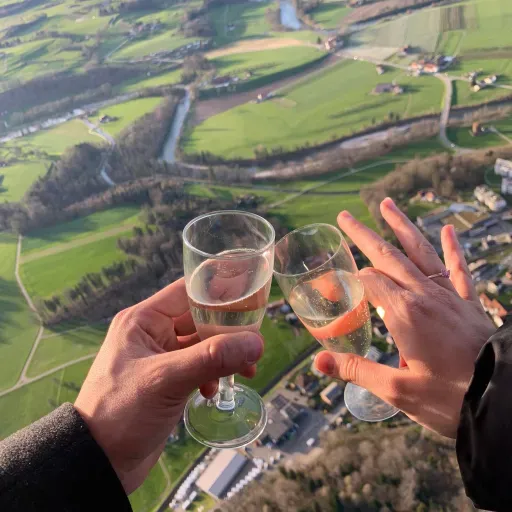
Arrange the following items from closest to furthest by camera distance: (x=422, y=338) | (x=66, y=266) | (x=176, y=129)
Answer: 1. (x=422, y=338)
2. (x=66, y=266)
3. (x=176, y=129)

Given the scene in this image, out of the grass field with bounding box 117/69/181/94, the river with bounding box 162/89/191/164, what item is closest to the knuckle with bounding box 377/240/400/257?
the river with bounding box 162/89/191/164

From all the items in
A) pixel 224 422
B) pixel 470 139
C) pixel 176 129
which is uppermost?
pixel 224 422

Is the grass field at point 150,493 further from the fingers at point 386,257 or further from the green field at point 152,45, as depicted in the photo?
the green field at point 152,45

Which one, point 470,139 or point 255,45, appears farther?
point 255,45

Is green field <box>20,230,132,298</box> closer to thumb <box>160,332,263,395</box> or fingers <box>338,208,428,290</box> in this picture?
fingers <box>338,208,428,290</box>

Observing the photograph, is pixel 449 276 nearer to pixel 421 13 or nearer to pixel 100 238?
pixel 100 238

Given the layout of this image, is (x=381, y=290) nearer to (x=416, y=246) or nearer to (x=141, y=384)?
(x=416, y=246)

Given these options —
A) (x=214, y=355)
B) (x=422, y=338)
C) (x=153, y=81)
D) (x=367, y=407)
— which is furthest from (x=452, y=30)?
(x=214, y=355)
